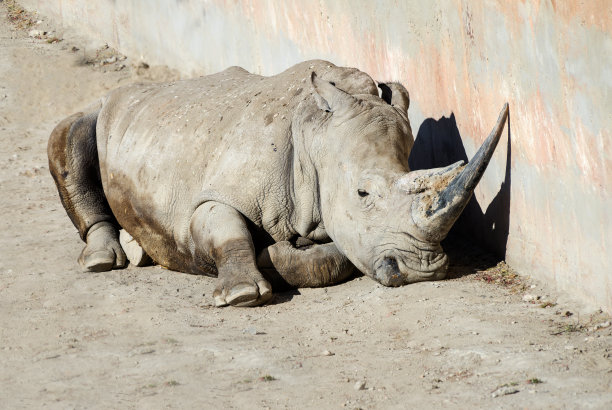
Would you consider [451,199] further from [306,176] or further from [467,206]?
[467,206]

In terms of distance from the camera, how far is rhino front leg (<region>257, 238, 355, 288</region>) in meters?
6.55

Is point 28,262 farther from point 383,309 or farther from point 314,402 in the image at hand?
point 314,402

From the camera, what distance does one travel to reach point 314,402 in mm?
4637

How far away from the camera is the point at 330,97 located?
671cm

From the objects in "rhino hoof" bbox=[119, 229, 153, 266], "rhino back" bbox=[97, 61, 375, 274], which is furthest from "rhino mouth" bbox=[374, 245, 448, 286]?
"rhino hoof" bbox=[119, 229, 153, 266]

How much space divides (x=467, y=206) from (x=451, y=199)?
1437 millimetres

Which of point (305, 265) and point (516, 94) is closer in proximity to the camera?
point (516, 94)

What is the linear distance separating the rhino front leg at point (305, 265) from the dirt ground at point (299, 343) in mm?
93

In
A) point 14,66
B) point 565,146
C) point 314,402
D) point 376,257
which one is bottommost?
point 314,402

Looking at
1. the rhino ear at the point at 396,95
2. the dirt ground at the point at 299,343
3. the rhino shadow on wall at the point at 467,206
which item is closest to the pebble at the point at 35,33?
the dirt ground at the point at 299,343

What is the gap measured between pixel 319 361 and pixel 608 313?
4.95 ft

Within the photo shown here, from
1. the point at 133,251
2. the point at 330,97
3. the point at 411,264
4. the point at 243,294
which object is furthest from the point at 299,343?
the point at 133,251

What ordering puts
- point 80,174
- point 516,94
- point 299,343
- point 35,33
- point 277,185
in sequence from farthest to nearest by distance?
point 35,33
point 80,174
point 277,185
point 516,94
point 299,343

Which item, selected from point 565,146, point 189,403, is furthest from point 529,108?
point 189,403
